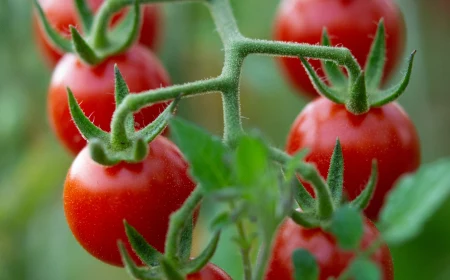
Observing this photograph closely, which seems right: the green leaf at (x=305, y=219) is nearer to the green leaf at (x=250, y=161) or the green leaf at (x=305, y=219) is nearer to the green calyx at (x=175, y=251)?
the green calyx at (x=175, y=251)

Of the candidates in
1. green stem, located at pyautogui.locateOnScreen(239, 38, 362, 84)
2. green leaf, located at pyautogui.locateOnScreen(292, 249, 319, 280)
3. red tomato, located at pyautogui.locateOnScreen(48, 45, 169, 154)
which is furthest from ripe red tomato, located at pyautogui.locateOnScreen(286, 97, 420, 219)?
green leaf, located at pyautogui.locateOnScreen(292, 249, 319, 280)

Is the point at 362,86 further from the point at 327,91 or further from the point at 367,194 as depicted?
the point at 367,194

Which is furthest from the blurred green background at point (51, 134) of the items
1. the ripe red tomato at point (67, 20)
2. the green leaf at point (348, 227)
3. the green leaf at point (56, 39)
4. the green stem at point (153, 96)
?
the green leaf at point (348, 227)

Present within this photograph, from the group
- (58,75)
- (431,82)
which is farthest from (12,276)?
(431,82)

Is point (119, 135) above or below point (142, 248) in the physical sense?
above

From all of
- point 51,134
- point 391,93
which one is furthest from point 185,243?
point 51,134

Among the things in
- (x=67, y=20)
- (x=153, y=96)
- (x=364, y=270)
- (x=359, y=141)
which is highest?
(x=67, y=20)

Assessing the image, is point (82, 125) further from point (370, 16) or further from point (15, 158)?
point (15, 158)
